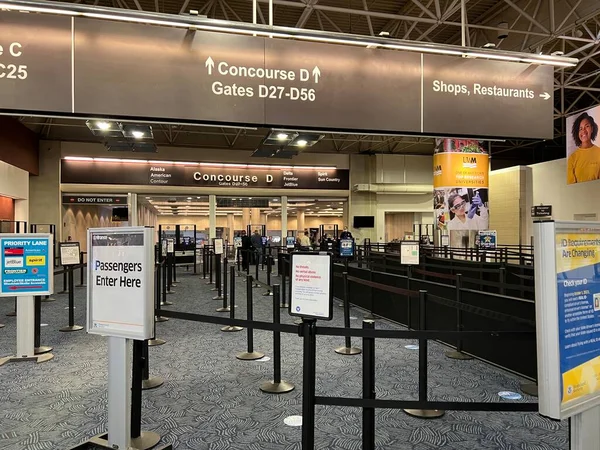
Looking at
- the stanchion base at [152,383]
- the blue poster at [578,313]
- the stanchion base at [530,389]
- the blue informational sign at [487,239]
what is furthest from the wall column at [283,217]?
the blue poster at [578,313]

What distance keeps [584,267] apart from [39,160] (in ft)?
72.1

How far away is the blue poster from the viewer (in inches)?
71.4

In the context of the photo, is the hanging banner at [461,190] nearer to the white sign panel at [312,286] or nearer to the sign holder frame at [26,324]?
the sign holder frame at [26,324]

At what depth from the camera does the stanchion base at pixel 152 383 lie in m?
4.18

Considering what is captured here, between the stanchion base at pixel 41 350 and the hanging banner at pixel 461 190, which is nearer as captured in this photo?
the stanchion base at pixel 41 350

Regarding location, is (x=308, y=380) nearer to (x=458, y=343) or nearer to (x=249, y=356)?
(x=249, y=356)

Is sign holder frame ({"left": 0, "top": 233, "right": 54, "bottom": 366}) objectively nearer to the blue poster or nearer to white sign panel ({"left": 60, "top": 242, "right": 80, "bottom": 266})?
white sign panel ({"left": 60, "top": 242, "right": 80, "bottom": 266})

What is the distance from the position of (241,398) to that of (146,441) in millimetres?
1021

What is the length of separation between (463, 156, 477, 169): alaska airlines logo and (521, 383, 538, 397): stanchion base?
13.5 metres

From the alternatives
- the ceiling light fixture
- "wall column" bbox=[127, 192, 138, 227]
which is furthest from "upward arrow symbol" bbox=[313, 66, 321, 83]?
"wall column" bbox=[127, 192, 138, 227]

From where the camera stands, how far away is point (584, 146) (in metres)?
13.9

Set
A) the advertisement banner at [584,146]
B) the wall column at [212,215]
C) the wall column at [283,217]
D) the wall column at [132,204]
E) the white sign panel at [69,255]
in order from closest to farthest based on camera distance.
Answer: the white sign panel at [69,255]
the advertisement banner at [584,146]
the wall column at [132,204]
the wall column at [212,215]
the wall column at [283,217]

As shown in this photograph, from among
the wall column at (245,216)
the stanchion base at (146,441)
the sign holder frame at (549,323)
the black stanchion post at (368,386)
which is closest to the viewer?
the sign holder frame at (549,323)

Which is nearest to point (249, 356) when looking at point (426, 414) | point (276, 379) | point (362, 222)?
point (276, 379)
